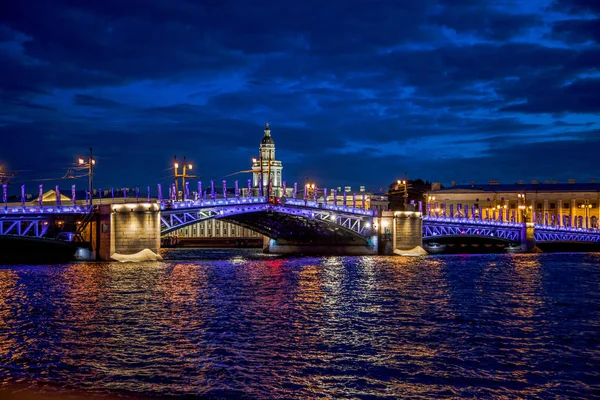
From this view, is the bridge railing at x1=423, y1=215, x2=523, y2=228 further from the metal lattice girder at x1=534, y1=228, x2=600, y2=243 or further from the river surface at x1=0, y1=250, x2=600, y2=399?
the river surface at x1=0, y1=250, x2=600, y2=399

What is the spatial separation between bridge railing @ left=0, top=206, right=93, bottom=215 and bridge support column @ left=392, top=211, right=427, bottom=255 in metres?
30.2

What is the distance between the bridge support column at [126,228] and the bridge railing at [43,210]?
4.12ft

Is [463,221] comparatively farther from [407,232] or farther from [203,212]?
[203,212]

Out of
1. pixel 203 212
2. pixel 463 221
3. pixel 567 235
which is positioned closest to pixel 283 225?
pixel 203 212

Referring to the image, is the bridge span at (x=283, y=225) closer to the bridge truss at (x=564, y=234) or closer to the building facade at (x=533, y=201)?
the bridge truss at (x=564, y=234)

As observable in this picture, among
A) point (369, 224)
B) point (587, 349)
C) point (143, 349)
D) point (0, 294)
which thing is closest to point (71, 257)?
point (0, 294)

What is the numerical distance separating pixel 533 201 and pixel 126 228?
8164 centimetres

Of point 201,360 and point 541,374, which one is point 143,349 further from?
point 541,374

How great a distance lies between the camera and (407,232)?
257 ft

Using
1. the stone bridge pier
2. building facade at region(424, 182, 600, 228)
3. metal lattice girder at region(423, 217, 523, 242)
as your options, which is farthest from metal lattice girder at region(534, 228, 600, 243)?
the stone bridge pier

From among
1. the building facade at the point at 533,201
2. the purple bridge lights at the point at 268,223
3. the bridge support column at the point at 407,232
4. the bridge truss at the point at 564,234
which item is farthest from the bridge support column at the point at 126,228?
the building facade at the point at 533,201

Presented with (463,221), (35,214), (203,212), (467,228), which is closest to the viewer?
(35,214)

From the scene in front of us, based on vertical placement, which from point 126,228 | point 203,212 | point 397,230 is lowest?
point 397,230

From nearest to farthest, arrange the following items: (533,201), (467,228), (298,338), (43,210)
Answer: (298,338), (43,210), (467,228), (533,201)
